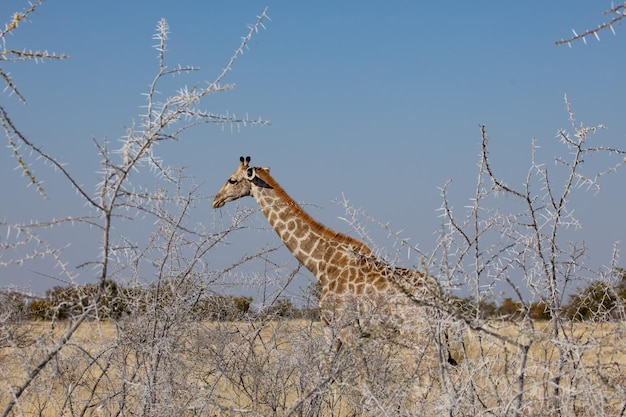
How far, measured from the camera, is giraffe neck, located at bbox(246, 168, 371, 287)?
8.24m

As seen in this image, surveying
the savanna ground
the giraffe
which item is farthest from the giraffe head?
the savanna ground

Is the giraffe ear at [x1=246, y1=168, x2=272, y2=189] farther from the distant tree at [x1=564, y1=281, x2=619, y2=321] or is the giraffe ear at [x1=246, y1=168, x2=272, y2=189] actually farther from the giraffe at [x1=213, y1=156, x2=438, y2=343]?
the distant tree at [x1=564, y1=281, x2=619, y2=321]

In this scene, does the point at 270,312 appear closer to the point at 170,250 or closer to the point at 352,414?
the point at 352,414

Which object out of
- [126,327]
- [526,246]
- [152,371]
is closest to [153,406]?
[152,371]

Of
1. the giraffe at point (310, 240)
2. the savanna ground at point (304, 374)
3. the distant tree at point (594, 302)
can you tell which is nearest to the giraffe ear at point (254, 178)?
the giraffe at point (310, 240)

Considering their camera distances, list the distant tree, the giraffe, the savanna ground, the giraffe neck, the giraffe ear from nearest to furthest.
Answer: the savanna ground
the distant tree
the giraffe
the giraffe neck
the giraffe ear

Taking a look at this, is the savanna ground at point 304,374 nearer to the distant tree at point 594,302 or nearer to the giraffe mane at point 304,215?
the distant tree at point 594,302

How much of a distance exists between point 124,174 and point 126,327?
6.17 ft

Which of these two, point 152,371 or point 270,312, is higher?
point 270,312

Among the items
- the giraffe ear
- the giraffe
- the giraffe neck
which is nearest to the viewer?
the giraffe

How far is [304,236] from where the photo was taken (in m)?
8.88

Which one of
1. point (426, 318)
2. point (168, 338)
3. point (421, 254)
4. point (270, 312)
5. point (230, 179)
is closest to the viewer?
point (426, 318)

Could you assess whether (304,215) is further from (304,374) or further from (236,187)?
(304,374)

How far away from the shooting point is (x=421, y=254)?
3301 mm
